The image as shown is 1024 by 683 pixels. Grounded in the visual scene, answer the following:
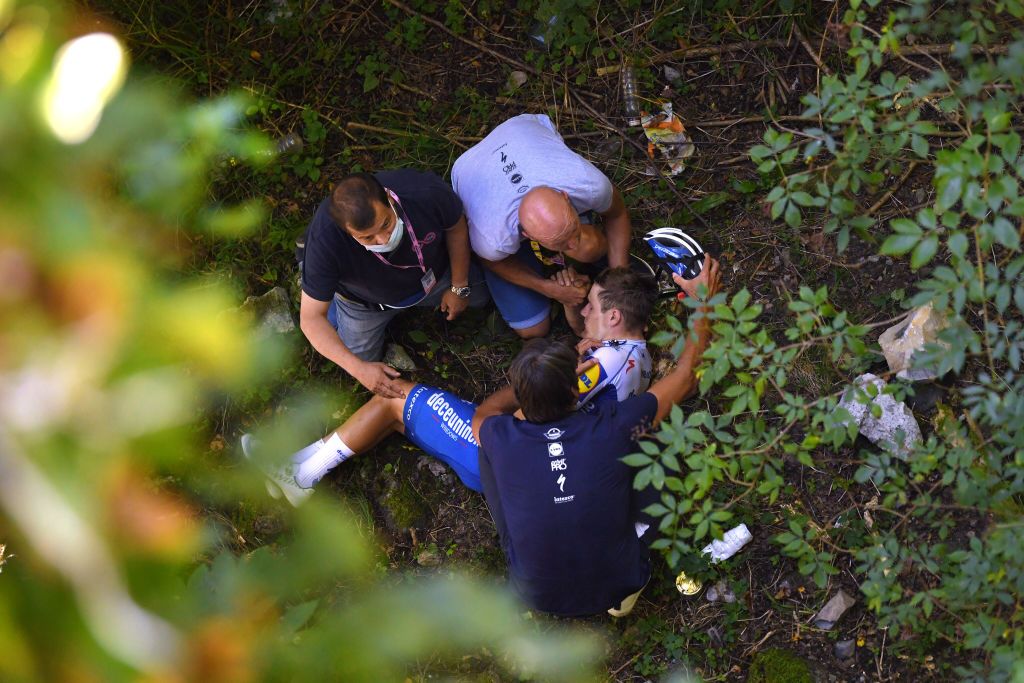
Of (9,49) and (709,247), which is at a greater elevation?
(9,49)

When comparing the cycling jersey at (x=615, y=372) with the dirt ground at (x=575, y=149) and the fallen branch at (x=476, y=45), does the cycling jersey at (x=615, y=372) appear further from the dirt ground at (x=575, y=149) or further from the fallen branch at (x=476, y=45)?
the fallen branch at (x=476, y=45)

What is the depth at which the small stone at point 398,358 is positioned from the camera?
169 inches

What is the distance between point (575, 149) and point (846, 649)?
2.71 m

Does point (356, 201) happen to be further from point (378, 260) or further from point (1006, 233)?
point (1006, 233)

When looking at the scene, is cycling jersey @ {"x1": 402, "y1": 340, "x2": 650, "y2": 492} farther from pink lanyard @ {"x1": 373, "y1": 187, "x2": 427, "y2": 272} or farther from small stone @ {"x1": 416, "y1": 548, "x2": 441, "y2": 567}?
pink lanyard @ {"x1": 373, "y1": 187, "x2": 427, "y2": 272}

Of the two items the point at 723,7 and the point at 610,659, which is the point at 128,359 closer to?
the point at 610,659

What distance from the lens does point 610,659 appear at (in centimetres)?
361

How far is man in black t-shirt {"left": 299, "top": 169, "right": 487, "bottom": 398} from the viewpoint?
318 centimetres

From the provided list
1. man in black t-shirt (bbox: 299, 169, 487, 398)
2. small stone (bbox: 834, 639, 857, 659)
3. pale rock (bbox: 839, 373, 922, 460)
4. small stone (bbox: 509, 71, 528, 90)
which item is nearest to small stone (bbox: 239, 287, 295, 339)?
man in black t-shirt (bbox: 299, 169, 487, 398)

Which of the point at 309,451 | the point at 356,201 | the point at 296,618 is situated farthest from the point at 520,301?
the point at 296,618

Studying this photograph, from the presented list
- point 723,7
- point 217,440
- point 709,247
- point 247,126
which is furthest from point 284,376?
point 723,7

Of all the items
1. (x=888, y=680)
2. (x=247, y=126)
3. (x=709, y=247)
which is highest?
(x=247, y=126)

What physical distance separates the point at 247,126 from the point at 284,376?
143 cm

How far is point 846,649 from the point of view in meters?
3.28
